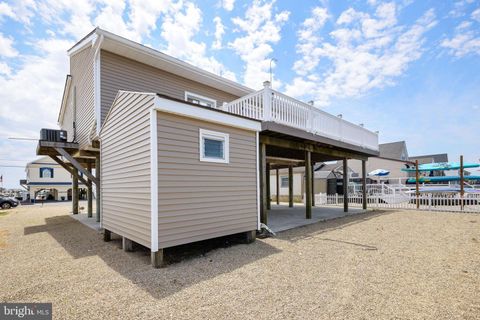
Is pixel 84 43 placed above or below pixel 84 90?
above

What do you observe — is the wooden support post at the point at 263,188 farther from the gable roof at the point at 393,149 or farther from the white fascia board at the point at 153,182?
the gable roof at the point at 393,149

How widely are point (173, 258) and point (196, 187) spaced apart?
1542mm

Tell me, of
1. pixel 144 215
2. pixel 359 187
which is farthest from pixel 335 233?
pixel 359 187

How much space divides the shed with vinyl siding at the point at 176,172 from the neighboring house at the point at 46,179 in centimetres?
3050

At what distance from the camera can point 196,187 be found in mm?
4941

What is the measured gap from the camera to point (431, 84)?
39.7 feet

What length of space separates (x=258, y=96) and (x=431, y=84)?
412 inches

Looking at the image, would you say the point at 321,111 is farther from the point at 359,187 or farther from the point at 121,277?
the point at 359,187

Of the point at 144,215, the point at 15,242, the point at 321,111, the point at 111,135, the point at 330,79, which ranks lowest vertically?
the point at 15,242

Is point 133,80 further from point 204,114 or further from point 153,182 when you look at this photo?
point 153,182

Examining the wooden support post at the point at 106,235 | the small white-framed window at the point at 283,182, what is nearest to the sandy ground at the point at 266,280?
the wooden support post at the point at 106,235

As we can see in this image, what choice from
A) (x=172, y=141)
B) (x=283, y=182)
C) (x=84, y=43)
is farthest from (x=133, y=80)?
(x=283, y=182)

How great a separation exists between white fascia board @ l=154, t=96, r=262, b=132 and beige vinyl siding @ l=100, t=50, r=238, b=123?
14.8ft

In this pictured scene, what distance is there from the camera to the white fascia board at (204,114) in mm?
4438
